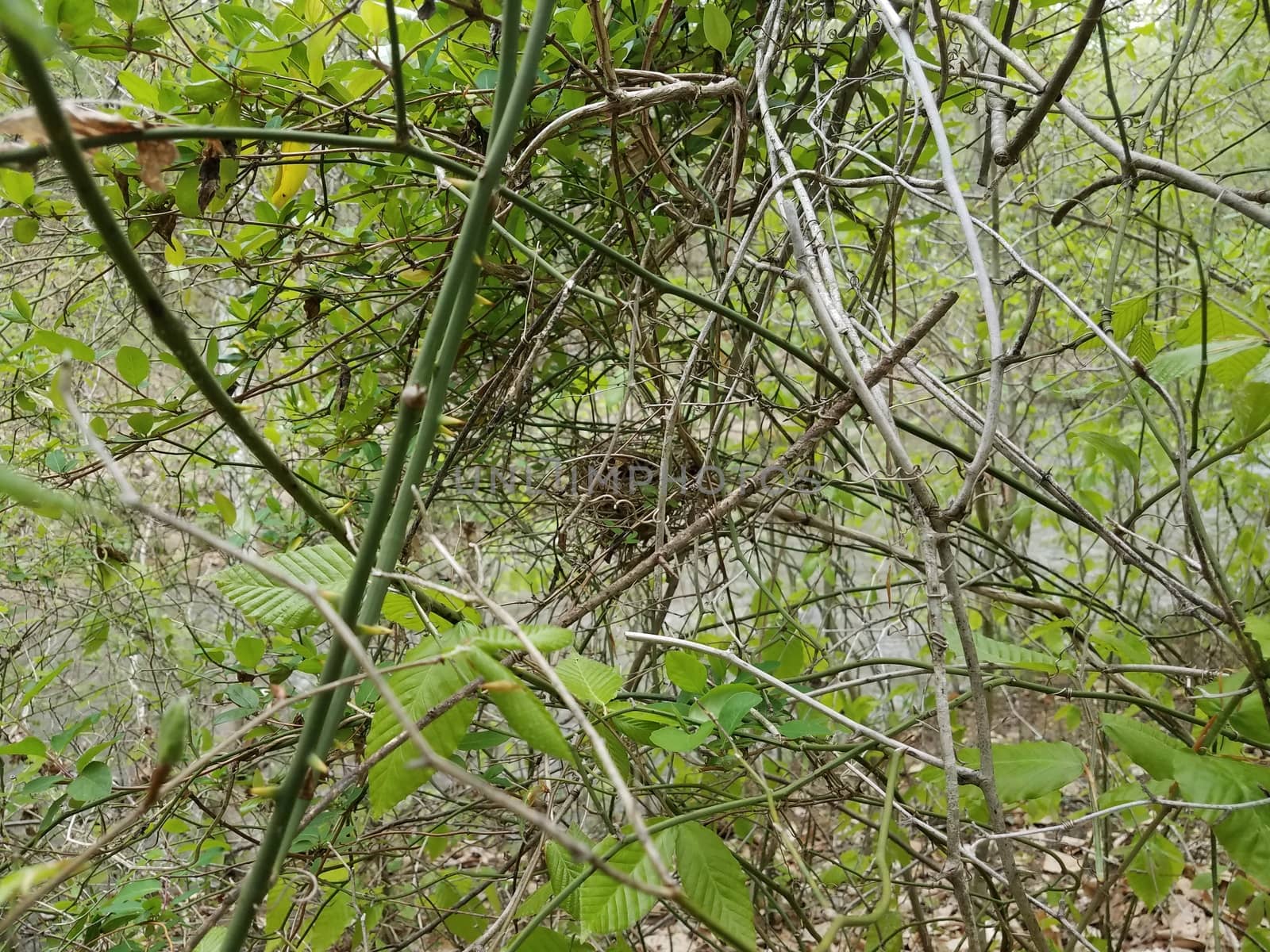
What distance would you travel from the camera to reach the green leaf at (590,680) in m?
0.67

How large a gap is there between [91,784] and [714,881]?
762mm

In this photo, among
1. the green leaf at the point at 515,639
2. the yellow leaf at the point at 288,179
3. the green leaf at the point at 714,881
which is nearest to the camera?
the green leaf at the point at 515,639

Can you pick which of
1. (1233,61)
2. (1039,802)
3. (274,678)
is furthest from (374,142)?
(1233,61)

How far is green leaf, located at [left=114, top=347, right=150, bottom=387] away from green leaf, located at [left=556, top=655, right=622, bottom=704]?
0.60 m

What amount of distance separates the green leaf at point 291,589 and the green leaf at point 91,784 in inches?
17.0

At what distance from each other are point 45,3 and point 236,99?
215 mm

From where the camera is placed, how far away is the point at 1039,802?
1.42 m

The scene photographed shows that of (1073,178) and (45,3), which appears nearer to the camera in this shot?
(45,3)

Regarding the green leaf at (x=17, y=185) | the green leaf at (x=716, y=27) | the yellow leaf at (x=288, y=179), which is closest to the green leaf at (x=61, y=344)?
the green leaf at (x=17, y=185)

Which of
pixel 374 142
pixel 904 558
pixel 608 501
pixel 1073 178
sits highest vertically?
pixel 374 142

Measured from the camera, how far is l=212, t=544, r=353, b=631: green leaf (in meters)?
0.63

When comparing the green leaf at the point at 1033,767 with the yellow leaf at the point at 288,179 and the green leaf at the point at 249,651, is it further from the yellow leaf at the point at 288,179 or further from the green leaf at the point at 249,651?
the yellow leaf at the point at 288,179

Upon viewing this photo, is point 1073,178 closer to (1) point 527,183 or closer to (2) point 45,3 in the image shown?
(1) point 527,183

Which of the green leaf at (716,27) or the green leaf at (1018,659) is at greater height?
the green leaf at (716,27)
